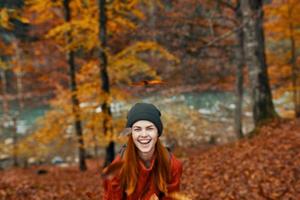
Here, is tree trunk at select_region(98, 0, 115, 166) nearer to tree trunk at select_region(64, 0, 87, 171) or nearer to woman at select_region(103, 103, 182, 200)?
tree trunk at select_region(64, 0, 87, 171)

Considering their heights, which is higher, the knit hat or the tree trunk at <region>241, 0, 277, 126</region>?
the tree trunk at <region>241, 0, 277, 126</region>

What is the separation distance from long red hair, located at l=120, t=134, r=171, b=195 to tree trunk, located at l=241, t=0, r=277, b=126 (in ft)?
26.2

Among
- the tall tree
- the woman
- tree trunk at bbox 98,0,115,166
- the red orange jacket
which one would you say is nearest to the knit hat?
the woman

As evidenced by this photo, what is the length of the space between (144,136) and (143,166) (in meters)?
0.22

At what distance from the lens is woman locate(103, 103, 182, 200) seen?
2.61 meters

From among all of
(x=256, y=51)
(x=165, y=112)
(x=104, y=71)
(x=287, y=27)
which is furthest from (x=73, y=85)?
(x=287, y=27)

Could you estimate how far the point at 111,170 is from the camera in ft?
8.29

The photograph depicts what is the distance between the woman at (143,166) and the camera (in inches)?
103

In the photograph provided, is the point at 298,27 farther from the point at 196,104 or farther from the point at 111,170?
the point at 111,170

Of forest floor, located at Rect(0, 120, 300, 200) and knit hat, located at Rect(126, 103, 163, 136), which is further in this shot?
forest floor, located at Rect(0, 120, 300, 200)

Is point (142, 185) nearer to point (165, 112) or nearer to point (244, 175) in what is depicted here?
point (244, 175)

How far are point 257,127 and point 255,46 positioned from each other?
90.5 inches

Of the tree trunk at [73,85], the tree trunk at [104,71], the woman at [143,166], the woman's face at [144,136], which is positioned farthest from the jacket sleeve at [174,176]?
the tree trunk at [73,85]

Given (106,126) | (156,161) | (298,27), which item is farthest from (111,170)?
(298,27)
